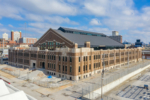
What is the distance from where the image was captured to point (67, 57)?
43.3 metres

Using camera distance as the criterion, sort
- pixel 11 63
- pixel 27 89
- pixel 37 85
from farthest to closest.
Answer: pixel 11 63, pixel 37 85, pixel 27 89

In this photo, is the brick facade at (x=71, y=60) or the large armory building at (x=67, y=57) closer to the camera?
the brick facade at (x=71, y=60)

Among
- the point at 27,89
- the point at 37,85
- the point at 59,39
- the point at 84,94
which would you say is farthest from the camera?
the point at 59,39

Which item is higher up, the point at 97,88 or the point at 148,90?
the point at 97,88

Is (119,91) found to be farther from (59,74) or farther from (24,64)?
(24,64)

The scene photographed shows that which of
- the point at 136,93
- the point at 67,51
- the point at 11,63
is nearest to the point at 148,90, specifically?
the point at 136,93

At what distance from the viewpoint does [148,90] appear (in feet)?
123

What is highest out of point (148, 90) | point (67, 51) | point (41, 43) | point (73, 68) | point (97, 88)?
point (41, 43)

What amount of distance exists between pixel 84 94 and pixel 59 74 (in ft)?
68.8

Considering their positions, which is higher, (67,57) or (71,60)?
(67,57)

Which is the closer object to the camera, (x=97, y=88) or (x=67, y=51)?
(x=97, y=88)

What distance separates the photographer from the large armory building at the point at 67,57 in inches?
1681

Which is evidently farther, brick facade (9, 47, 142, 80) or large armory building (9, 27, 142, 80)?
large armory building (9, 27, 142, 80)

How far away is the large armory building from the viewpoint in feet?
140
